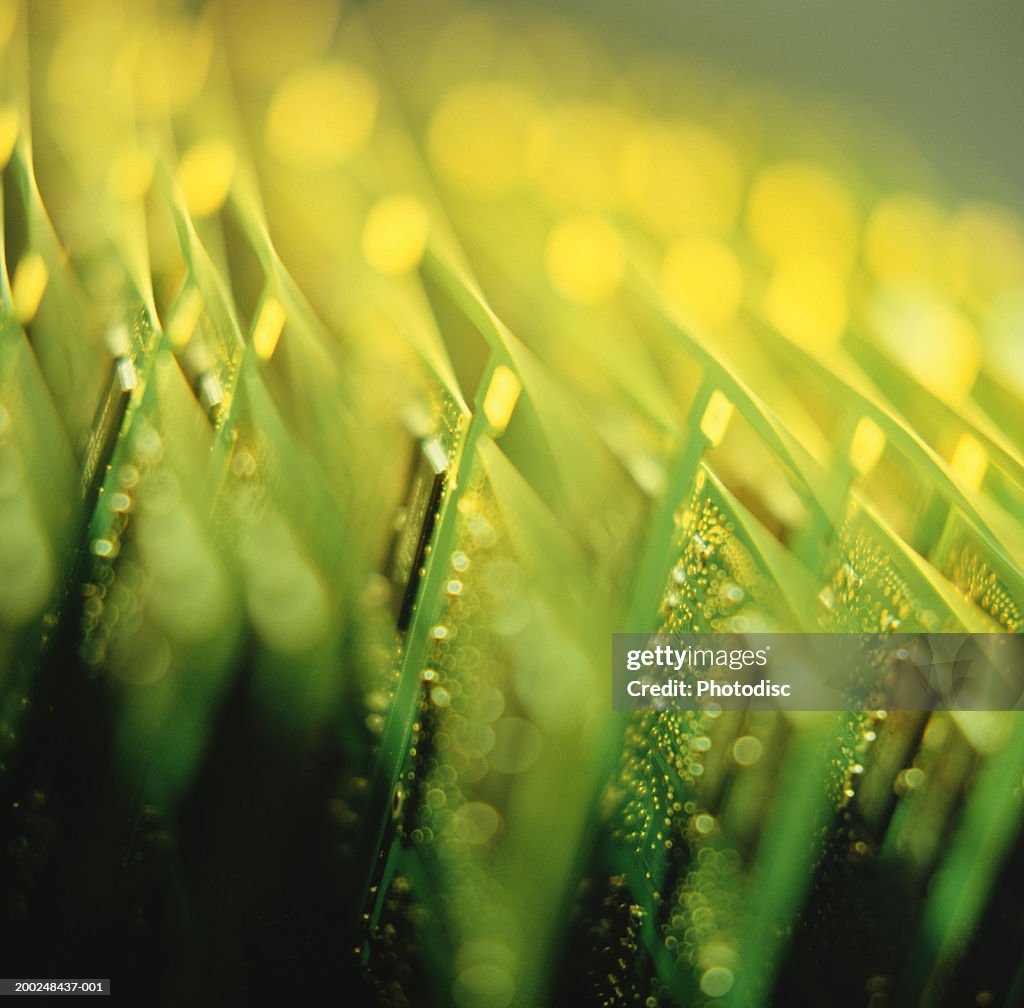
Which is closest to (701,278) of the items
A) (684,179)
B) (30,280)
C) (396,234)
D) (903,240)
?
(684,179)

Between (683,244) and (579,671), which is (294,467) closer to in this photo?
(579,671)

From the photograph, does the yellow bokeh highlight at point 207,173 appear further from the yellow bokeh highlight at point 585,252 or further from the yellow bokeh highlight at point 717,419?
the yellow bokeh highlight at point 717,419

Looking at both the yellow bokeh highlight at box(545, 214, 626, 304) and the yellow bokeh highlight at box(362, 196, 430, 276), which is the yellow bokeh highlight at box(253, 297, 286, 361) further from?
the yellow bokeh highlight at box(545, 214, 626, 304)

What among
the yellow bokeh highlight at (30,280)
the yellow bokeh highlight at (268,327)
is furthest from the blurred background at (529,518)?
the yellow bokeh highlight at (30,280)

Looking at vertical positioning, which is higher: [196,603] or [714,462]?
[714,462]

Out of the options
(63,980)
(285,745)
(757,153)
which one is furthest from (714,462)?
(63,980)
